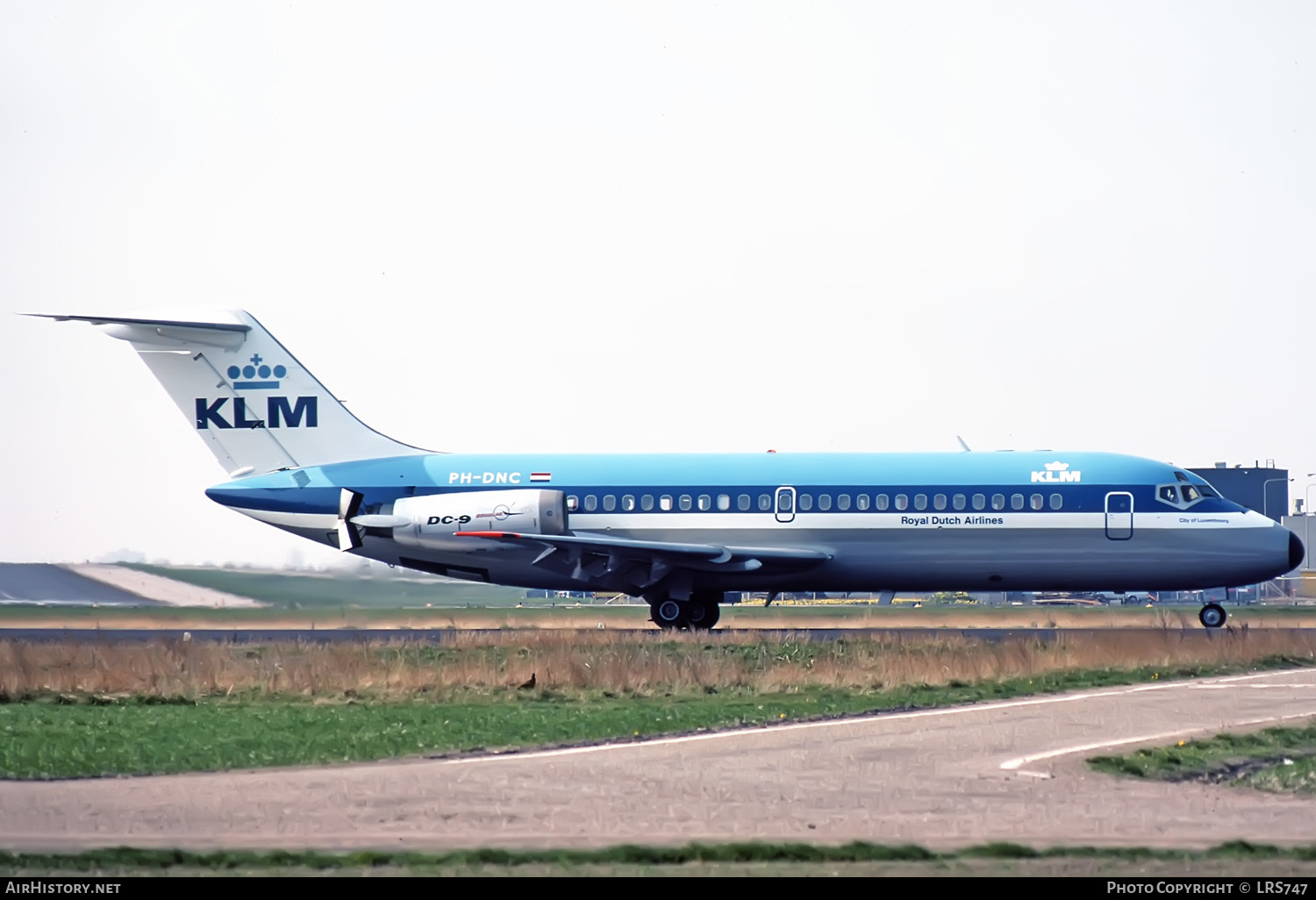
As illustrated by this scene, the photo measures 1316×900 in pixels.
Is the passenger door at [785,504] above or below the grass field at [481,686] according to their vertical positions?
above

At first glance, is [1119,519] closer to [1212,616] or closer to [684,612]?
[1212,616]

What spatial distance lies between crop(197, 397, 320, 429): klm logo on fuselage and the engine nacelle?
3.46 meters

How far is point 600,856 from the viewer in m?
10.1

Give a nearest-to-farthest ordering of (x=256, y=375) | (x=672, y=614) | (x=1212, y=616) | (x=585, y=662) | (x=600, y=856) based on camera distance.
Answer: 1. (x=600, y=856)
2. (x=585, y=662)
3. (x=1212, y=616)
4. (x=672, y=614)
5. (x=256, y=375)

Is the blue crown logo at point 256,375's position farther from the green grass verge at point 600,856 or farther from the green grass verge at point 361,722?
the green grass verge at point 600,856

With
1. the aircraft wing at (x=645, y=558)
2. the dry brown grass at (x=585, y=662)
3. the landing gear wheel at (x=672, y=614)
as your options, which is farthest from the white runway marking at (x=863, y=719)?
the landing gear wheel at (x=672, y=614)

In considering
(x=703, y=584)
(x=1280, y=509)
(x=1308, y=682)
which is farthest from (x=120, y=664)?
(x=1280, y=509)

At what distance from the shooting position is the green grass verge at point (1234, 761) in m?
14.1

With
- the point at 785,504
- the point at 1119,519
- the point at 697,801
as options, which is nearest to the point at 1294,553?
the point at 1119,519

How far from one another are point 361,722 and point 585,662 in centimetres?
690

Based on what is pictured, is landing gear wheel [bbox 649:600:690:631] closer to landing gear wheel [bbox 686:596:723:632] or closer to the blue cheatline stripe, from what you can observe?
landing gear wheel [bbox 686:596:723:632]

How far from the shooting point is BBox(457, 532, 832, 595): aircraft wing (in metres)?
35.8

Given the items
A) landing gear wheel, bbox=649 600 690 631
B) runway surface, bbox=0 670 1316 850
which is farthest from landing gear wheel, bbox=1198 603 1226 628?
runway surface, bbox=0 670 1316 850

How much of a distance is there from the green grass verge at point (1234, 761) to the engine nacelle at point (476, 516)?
845 inches
